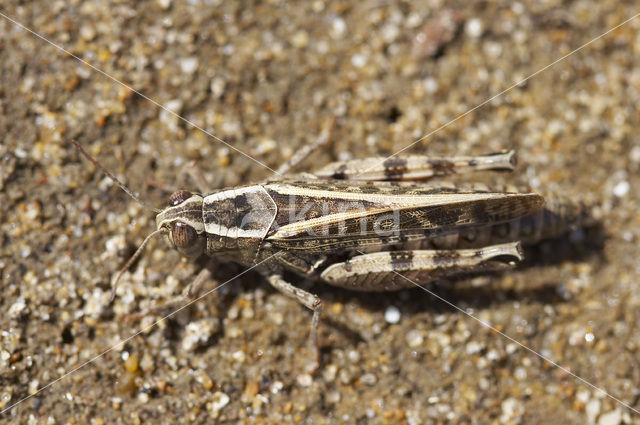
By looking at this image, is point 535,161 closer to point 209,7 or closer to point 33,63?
point 209,7

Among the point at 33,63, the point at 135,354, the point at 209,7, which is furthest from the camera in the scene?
the point at 209,7

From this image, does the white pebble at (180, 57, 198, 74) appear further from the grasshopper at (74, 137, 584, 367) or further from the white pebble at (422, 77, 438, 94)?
the white pebble at (422, 77, 438, 94)

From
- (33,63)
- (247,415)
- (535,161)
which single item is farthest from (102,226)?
(535,161)

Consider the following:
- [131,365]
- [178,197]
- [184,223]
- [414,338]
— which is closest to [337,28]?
[178,197]

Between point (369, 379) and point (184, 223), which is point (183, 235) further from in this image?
point (369, 379)

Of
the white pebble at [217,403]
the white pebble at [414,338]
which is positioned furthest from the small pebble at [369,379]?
the white pebble at [217,403]

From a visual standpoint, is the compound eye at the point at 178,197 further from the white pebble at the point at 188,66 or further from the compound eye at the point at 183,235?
the white pebble at the point at 188,66

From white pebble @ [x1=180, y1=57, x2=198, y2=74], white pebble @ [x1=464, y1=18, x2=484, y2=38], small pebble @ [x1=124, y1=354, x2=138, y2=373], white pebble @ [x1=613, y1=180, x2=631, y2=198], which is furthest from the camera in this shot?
white pebble @ [x1=464, y1=18, x2=484, y2=38]

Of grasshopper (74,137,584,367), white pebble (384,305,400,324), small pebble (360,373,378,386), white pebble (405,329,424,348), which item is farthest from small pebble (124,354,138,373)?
white pebble (405,329,424,348)
